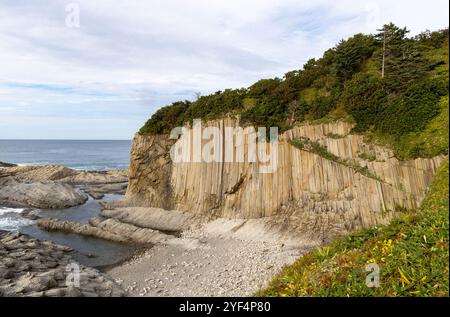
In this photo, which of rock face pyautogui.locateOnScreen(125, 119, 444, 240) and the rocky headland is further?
rock face pyautogui.locateOnScreen(125, 119, 444, 240)

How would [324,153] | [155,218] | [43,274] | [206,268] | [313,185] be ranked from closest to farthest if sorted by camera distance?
[43,274]
[206,268]
[324,153]
[313,185]
[155,218]

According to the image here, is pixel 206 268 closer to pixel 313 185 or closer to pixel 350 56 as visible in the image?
pixel 313 185

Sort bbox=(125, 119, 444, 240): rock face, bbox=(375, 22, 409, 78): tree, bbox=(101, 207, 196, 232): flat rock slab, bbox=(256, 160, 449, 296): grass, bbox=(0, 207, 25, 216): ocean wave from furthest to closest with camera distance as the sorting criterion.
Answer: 1. bbox=(0, 207, 25, 216): ocean wave
2. bbox=(101, 207, 196, 232): flat rock slab
3. bbox=(375, 22, 409, 78): tree
4. bbox=(125, 119, 444, 240): rock face
5. bbox=(256, 160, 449, 296): grass

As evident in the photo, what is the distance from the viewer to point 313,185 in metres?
26.1

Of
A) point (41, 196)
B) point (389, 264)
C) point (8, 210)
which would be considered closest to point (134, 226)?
point (41, 196)

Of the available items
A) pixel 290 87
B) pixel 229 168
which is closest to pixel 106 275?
pixel 229 168

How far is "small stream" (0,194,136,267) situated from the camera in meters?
25.0

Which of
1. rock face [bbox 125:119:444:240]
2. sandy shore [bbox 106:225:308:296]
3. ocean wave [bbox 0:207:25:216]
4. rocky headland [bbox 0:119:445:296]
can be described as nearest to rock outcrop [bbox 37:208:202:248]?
rocky headland [bbox 0:119:445:296]

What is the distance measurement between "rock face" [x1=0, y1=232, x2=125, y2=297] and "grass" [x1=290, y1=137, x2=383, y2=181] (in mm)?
17126

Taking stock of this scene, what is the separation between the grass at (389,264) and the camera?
5957mm

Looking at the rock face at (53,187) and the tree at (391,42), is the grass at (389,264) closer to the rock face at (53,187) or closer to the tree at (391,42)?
the tree at (391,42)

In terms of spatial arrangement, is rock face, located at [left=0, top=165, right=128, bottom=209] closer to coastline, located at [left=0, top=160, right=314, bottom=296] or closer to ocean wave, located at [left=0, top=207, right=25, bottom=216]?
ocean wave, located at [left=0, top=207, right=25, bottom=216]

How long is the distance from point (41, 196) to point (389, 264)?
4444 centimetres
